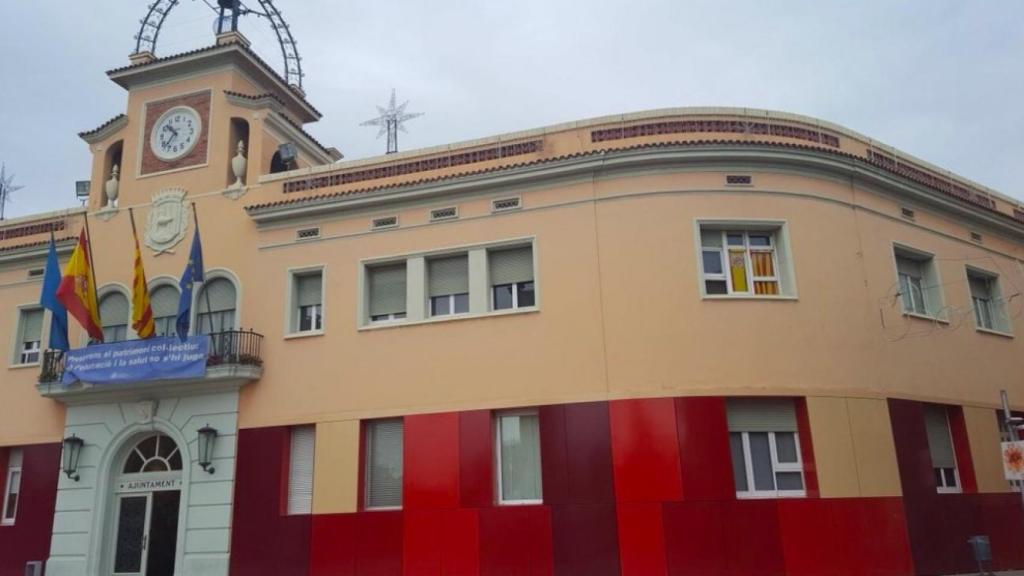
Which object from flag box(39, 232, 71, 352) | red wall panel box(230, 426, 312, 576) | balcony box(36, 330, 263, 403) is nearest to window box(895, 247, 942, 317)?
red wall panel box(230, 426, 312, 576)

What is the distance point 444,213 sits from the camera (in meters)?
17.2

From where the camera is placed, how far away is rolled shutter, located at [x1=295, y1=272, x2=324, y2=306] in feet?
58.9

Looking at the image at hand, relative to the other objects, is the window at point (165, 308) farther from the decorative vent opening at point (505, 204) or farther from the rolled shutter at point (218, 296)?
the decorative vent opening at point (505, 204)

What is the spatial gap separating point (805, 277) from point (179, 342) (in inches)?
492

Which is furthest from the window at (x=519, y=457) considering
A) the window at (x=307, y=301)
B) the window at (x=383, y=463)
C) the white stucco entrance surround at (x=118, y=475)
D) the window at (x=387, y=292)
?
the white stucco entrance surround at (x=118, y=475)

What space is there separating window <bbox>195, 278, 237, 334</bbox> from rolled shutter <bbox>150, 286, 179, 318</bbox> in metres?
0.70

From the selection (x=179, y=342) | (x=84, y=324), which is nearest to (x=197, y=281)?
(x=179, y=342)

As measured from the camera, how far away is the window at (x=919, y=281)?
1761 cm

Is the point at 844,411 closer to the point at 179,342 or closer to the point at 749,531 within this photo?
the point at 749,531

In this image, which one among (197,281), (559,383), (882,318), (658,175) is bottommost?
(559,383)

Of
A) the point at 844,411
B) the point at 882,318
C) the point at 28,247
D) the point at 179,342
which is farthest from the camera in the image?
the point at 28,247

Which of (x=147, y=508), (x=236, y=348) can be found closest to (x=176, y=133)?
(x=236, y=348)

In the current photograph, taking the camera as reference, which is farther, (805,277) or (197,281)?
(197,281)

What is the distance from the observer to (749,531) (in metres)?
14.1
